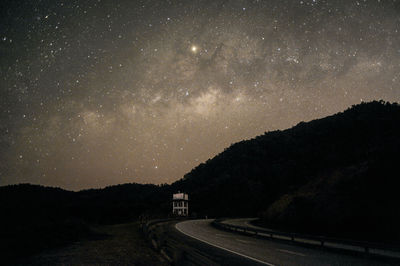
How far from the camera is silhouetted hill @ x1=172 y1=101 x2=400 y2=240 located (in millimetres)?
23688

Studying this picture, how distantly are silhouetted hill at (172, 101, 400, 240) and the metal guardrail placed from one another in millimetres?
5813

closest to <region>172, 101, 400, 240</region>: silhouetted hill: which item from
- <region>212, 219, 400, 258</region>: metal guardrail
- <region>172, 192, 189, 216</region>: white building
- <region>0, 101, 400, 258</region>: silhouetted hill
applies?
<region>0, 101, 400, 258</region>: silhouetted hill

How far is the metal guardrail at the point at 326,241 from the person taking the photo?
13398mm

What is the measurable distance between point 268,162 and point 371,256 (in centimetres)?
10903

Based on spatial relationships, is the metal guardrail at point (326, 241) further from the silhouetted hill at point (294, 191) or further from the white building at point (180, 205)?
the white building at point (180, 205)

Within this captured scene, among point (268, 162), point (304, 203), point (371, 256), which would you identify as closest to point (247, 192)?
point (268, 162)

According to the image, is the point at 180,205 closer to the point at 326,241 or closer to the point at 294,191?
the point at 294,191

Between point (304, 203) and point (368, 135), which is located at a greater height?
point (368, 135)

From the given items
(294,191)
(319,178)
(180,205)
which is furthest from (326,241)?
(180,205)

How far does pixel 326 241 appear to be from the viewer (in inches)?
646

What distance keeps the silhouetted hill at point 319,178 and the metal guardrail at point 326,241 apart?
581 cm

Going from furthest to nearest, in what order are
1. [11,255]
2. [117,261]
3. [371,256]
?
[11,255] < [371,256] < [117,261]

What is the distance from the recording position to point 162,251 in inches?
536

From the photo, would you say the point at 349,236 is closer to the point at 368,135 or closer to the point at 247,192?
the point at 368,135
